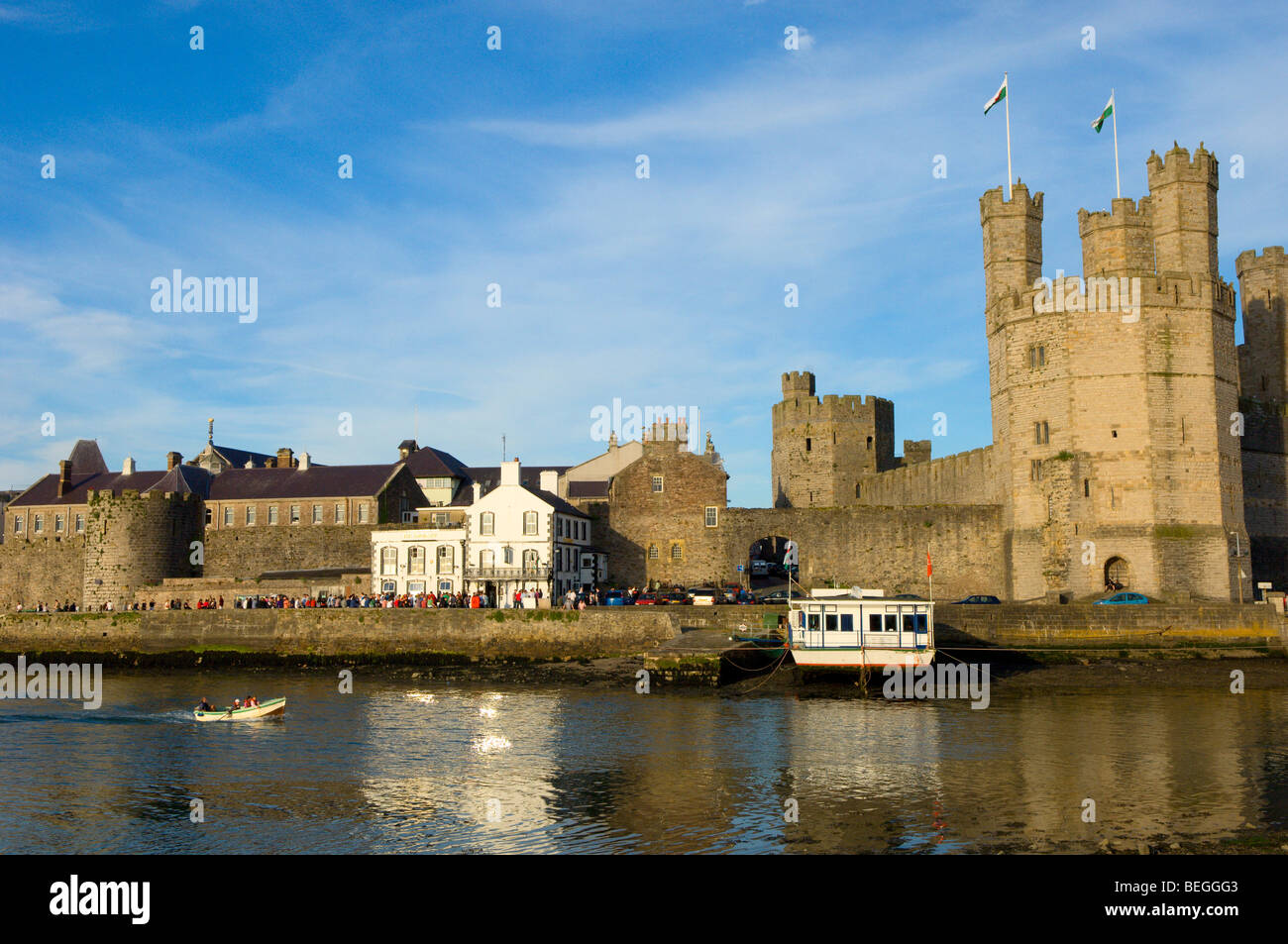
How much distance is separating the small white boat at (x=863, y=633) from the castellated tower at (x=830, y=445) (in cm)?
3470

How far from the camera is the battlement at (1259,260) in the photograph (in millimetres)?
66062

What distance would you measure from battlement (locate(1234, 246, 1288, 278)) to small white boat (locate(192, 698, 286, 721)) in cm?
6320

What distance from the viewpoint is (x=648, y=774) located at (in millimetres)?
24047

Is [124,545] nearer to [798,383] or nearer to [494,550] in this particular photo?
[494,550]

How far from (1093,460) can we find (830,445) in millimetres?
27201

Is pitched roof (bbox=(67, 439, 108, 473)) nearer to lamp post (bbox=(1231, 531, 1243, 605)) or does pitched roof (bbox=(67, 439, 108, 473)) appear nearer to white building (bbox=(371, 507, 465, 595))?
white building (bbox=(371, 507, 465, 595))

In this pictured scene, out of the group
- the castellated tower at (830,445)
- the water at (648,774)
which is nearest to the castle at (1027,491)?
the castellated tower at (830,445)

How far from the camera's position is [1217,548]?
48281 millimetres

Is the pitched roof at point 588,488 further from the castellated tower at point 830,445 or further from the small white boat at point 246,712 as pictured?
the small white boat at point 246,712

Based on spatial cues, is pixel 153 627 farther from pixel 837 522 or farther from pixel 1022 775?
pixel 1022 775

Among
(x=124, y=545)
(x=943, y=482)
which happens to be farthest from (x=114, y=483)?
(x=943, y=482)

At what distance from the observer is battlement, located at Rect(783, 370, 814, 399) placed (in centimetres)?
7838
